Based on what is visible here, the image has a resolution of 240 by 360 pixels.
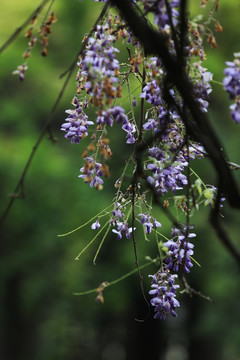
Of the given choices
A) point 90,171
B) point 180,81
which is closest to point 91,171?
point 90,171

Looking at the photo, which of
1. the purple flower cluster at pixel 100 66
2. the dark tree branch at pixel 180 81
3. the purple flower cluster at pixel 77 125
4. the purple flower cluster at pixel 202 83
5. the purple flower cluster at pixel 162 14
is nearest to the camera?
the dark tree branch at pixel 180 81

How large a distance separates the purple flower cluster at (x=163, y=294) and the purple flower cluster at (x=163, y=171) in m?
0.30

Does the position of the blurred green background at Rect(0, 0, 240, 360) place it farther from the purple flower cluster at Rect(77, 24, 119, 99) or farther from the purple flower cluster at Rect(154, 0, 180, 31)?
the purple flower cluster at Rect(154, 0, 180, 31)

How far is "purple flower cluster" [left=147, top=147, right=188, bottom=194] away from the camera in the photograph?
70.2 inches

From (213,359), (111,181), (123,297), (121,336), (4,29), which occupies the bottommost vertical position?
(121,336)

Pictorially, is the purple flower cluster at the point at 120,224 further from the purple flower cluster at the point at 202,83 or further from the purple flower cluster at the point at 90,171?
the purple flower cluster at the point at 202,83

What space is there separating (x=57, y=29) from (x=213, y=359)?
10316 millimetres

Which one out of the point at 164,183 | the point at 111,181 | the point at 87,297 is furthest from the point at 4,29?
the point at 164,183

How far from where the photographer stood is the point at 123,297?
46.4 feet

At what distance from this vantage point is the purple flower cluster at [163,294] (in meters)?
1.97

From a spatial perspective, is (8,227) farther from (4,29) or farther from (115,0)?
(115,0)

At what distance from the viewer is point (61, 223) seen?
14047 mm

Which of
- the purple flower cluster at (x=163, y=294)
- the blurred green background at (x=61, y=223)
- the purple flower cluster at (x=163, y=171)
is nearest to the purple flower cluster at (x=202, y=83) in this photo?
the purple flower cluster at (x=163, y=171)

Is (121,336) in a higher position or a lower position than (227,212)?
lower
